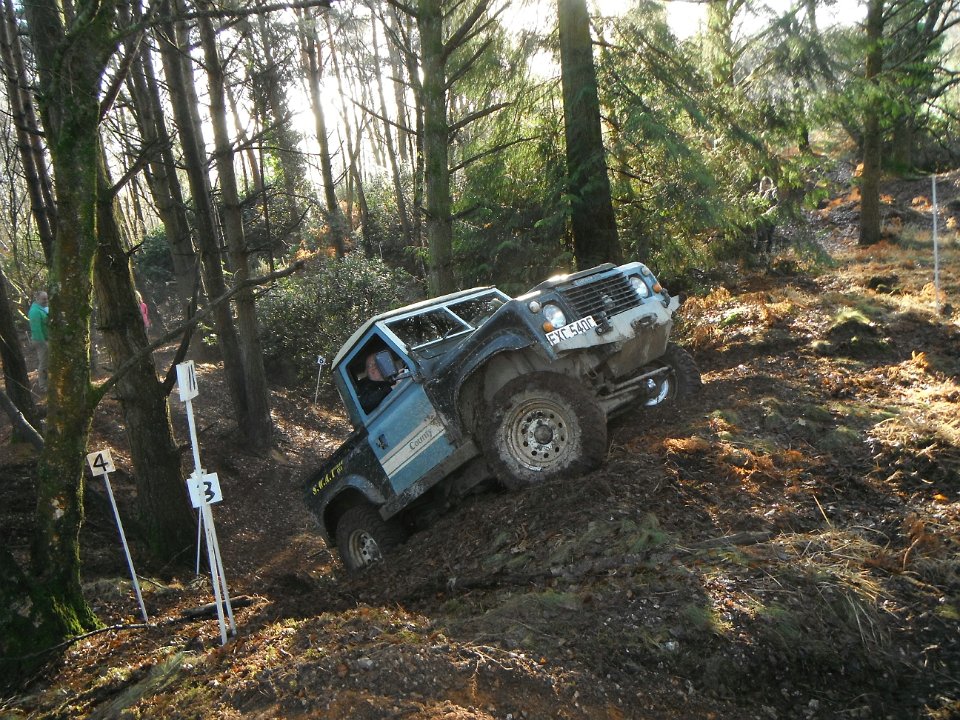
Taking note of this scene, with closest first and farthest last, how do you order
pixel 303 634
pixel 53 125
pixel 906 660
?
1. pixel 906 660
2. pixel 303 634
3. pixel 53 125

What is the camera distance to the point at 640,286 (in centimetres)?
715

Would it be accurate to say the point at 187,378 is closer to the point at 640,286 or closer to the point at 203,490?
the point at 203,490

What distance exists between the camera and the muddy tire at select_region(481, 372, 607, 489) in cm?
596

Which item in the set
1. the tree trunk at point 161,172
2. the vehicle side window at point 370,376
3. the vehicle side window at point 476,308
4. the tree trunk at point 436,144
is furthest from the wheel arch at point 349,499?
the tree trunk at point 161,172

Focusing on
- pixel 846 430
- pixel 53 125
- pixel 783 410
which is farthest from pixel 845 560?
pixel 53 125

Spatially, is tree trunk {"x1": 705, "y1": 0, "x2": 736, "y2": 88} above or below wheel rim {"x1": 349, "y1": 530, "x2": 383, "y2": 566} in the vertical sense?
above

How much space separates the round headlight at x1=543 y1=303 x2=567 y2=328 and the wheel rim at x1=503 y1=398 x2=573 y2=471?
24.5 inches

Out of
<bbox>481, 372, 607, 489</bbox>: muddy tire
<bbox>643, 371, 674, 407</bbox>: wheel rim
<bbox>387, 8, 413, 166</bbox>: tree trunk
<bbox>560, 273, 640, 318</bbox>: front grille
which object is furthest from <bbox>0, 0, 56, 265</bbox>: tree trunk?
<bbox>387, 8, 413, 166</bbox>: tree trunk

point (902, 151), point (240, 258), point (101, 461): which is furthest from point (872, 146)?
point (101, 461)

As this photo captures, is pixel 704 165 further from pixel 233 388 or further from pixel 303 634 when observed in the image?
pixel 303 634

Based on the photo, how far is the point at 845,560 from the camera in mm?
4699

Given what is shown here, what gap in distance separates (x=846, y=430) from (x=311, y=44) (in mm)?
22339

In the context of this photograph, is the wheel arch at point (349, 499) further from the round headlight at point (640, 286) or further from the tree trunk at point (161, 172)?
the tree trunk at point (161, 172)

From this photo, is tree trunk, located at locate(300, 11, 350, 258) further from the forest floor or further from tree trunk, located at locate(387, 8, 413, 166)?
the forest floor
